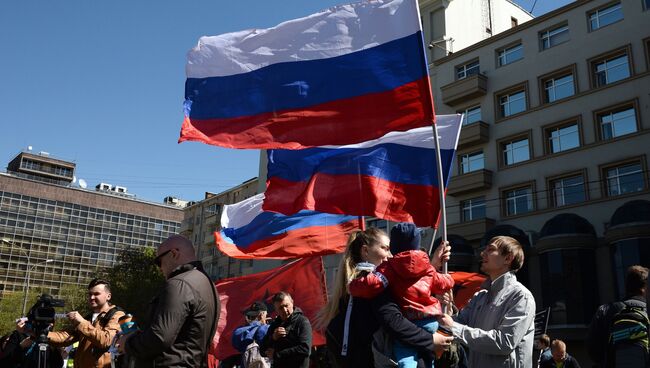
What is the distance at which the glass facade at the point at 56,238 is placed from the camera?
96812mm

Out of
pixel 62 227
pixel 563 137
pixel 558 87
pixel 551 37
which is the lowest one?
pixel 563 137

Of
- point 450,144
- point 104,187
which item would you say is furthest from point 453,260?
point 104,187

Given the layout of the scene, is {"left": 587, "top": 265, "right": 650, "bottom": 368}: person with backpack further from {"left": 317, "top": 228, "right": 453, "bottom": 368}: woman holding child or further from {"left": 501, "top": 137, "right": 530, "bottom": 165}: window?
{"left": 501, "top": 137, "right": 530, "bottom": 165}: window

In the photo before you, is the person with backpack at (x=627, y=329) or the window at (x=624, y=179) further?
the window at (x=624, y=179)

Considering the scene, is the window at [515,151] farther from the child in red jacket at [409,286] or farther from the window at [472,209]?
the child in red jacket at [409,286]

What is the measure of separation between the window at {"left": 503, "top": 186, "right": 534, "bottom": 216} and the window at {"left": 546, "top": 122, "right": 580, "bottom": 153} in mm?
2502

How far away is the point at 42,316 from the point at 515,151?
31.1 metres

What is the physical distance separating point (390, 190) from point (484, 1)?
40985mm

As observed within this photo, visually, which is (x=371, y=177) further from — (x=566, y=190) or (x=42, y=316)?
(x=566, y=190)

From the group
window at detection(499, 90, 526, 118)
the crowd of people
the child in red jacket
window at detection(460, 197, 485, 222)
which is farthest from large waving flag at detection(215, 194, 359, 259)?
window at detection(499, 90, 526, 118)

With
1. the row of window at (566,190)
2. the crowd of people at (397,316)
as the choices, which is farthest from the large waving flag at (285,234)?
the row of window at (566,190)

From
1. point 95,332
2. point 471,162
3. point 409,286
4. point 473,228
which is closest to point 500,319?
point 409,286

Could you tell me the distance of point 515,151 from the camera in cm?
3409

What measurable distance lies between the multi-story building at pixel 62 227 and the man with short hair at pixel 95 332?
9292cm
